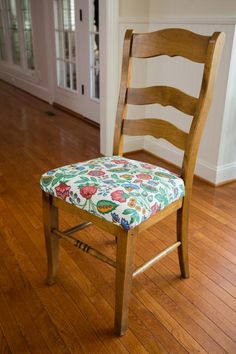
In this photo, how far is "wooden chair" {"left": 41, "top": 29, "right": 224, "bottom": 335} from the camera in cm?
102

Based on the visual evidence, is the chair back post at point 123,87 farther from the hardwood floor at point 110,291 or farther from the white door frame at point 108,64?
the white door frame at point 108,64

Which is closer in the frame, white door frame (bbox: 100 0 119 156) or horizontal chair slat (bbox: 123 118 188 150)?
A: horizontal chair slat (bbox: 123 118 188 150)

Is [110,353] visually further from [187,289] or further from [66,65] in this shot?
[66,65]

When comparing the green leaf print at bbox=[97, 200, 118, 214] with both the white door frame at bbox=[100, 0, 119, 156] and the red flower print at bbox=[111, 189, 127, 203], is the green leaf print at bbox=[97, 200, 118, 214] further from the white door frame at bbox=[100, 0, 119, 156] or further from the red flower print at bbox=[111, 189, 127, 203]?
the white door frame at bbox=[100, 0, 119, 156]

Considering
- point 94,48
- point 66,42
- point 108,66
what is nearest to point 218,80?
point 108,66

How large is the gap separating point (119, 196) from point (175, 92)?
0.43 m

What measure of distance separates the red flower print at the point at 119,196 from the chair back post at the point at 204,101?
11.1 inches

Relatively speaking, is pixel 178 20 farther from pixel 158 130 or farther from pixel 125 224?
pixel 125 224

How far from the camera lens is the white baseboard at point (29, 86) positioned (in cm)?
436

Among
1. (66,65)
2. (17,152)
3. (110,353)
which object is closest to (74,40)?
(66,65)

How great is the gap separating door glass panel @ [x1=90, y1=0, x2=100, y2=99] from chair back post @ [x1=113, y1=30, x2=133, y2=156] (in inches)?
80.3

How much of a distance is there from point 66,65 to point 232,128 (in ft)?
7.65

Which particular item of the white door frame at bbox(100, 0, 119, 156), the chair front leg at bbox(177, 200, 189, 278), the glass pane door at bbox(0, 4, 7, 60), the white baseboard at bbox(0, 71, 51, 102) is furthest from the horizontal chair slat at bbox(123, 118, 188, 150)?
the glass pane door at bbox(0, 4, 7, 60)

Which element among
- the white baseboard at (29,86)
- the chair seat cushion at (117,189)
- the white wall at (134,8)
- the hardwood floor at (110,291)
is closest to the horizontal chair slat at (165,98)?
the chair seat cushion at (117,189)
